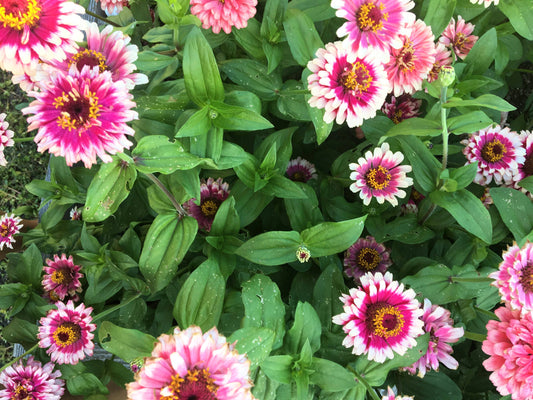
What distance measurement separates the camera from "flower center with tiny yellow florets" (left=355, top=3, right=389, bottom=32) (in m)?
1.09

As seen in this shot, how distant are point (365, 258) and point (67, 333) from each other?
1071mm

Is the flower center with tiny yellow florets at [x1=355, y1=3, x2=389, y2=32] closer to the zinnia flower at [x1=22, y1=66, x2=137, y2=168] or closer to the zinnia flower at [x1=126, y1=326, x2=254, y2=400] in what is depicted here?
the zinnia flower at [x1=22, y1=66, x2=137, y2=168]

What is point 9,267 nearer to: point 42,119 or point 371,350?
point 42,119

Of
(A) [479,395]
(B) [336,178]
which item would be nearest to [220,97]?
(B) [336,178]

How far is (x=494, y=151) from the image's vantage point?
147cm

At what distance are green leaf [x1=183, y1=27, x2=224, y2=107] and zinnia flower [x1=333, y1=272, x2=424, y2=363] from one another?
2.30 feet

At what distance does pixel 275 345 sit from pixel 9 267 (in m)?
1.16

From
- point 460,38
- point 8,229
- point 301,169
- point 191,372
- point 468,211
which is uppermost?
point 460,38

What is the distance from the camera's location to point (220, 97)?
4.09 feet

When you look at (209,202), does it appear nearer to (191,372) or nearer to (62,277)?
(62,277)

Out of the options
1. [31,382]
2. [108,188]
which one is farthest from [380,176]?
[31,382]

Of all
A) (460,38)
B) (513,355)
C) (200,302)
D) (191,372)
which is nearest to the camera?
(191,372)

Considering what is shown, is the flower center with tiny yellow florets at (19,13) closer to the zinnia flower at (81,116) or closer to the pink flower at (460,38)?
the zinnia flower at (81,116)

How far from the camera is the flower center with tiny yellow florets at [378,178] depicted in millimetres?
1416
